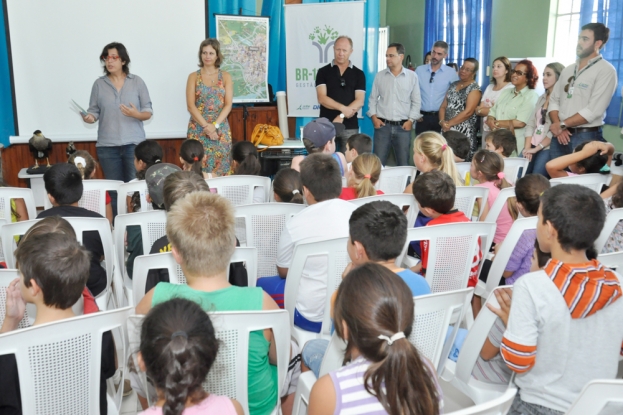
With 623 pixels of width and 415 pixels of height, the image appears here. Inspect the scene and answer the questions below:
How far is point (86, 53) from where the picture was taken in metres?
5.43

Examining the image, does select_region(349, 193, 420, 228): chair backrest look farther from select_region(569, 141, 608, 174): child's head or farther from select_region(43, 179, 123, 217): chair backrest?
select_region(43, 179, 123, 217): chair backrest

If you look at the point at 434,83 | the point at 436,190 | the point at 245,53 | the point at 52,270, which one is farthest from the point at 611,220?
the point at 245,53

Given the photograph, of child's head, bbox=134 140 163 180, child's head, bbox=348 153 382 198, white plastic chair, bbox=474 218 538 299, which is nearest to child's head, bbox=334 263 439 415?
white plastic chair, bbox=474 218 538 299

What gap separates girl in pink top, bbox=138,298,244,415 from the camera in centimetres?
109

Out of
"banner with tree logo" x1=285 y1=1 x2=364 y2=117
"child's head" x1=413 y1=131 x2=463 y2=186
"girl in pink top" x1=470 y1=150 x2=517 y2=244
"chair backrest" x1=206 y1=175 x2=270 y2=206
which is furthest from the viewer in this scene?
"banner with tree logo" x1=285 y1=1 x2=364 y2=117

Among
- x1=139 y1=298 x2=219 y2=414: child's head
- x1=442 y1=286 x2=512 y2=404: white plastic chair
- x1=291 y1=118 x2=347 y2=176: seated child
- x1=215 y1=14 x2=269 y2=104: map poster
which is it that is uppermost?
x1=215 y1=14 x2=269 y2=104: map poster

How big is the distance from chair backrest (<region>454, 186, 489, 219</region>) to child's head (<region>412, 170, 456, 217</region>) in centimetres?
55

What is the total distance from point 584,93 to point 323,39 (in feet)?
10.3

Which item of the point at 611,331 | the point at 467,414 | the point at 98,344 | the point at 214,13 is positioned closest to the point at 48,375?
the point at 98,344

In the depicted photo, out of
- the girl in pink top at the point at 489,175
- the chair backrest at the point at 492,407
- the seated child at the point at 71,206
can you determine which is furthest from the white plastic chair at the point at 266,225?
the chair backrest at the point at 492,407

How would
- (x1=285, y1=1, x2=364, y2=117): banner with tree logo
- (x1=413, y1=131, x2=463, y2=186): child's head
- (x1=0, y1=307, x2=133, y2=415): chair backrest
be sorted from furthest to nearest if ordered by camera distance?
(x1=285, y1=1, x2=364, y2=117): banner with tree logo, (x1=413, y1=131, x2=463, y2=186): child's head, (x1=0, y1=307, x2=133, y2=415): chair backrest

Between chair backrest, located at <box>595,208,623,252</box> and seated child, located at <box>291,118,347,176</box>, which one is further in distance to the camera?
seated child, located at <box>291,118,347,176</box>

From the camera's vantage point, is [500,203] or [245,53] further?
[245,53]

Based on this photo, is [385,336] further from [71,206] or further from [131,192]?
[131,192]
